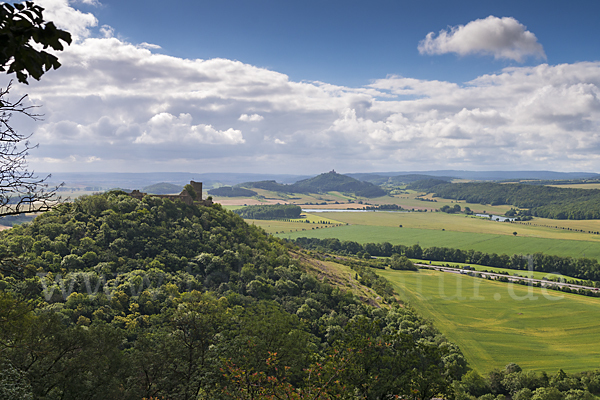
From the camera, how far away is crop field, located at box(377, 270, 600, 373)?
226 ft

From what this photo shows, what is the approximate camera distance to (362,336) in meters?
25.1

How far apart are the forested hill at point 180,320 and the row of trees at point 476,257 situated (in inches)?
2566

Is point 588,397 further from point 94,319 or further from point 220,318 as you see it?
point 94,319

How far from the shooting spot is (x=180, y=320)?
32188 mm

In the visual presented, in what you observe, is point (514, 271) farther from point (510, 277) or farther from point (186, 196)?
point (186, 196)

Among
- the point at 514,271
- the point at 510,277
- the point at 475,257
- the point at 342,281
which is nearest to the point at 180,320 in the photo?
the point at 342,281

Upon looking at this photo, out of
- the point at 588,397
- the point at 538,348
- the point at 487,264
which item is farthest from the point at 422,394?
the point at 487,264

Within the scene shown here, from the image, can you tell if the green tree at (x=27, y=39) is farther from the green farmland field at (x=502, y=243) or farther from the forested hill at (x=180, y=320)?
the green farmland field at (x=502, y=243)

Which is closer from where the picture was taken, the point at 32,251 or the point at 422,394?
the point at 422,394

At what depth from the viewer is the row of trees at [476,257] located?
438 feet

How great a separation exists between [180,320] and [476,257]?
14579 cm

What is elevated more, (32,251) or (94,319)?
(32,251)

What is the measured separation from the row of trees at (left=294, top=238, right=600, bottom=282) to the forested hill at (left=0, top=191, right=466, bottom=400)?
65.2 meters

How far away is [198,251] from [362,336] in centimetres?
5391
